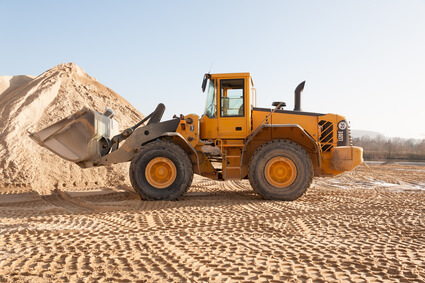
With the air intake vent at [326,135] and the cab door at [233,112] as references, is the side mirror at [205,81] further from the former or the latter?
the air intake vent at [326,135]

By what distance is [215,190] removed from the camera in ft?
29.3

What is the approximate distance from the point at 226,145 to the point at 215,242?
3.57m

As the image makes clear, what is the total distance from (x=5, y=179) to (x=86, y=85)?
8.86 metres

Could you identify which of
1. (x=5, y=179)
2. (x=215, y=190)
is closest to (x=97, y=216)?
(x=215, y=190)


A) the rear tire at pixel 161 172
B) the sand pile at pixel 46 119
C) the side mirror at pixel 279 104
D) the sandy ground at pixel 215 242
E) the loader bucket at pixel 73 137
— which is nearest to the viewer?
the sandy ground at pixel 215 242

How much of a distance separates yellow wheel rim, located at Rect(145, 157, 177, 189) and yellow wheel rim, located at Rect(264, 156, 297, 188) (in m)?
1.97

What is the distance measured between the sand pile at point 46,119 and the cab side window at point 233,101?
16.9 ft

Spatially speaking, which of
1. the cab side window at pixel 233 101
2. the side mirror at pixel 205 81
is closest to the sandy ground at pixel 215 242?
the cab side window at pixel 233 101

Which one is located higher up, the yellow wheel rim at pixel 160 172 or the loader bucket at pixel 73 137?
the loader bucket at pixel 73 137

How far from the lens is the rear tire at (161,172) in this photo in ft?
22.7

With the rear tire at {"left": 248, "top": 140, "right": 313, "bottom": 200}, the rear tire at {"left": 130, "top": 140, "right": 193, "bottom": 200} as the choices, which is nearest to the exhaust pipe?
the rear tire at {"left": 248, "top": 140, "right": 313, "bottom": 200}

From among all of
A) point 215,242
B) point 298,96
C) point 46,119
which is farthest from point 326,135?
point 46,119

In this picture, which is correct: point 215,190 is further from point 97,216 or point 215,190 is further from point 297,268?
point 297,268

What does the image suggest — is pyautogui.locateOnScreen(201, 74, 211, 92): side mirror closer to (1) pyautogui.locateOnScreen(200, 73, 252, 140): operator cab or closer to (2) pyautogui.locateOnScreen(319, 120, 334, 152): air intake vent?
(1) pyautogui.locateOnScreen(200, 73, 252, 140): operator cab
